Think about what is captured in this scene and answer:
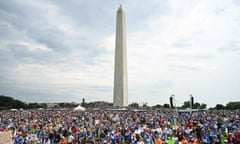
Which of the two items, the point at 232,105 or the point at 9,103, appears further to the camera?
the point at 9,103

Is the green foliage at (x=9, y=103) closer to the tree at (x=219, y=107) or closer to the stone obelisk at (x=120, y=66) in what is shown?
the stone obelisk at (x=120, y=66)

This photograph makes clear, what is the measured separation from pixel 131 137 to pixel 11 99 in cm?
7602

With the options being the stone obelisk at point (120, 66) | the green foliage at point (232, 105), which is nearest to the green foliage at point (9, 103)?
the stone obelisk at point (120, 66)

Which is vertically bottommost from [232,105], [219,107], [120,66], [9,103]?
[219,107]

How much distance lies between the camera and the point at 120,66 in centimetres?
5853

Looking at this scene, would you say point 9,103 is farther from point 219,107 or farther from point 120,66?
point 219,107

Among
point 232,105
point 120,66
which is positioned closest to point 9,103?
point 120,66

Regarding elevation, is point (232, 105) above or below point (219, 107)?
above

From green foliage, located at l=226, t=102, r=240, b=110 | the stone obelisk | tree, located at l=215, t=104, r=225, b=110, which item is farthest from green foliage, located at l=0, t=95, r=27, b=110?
green foliage, located at l=226, t=102, r=240, b=110

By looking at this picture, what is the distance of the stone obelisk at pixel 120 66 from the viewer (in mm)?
56438

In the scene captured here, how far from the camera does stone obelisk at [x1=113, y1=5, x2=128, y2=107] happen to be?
56.4m

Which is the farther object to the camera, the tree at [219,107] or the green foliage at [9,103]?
the green foliage at [9,103]

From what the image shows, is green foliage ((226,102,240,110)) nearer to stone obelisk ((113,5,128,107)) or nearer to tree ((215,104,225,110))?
tree ((215,104,225,110))

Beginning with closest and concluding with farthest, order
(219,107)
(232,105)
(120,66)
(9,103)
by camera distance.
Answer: (232,105) → (219,107) → (120,66) → (9,103)
